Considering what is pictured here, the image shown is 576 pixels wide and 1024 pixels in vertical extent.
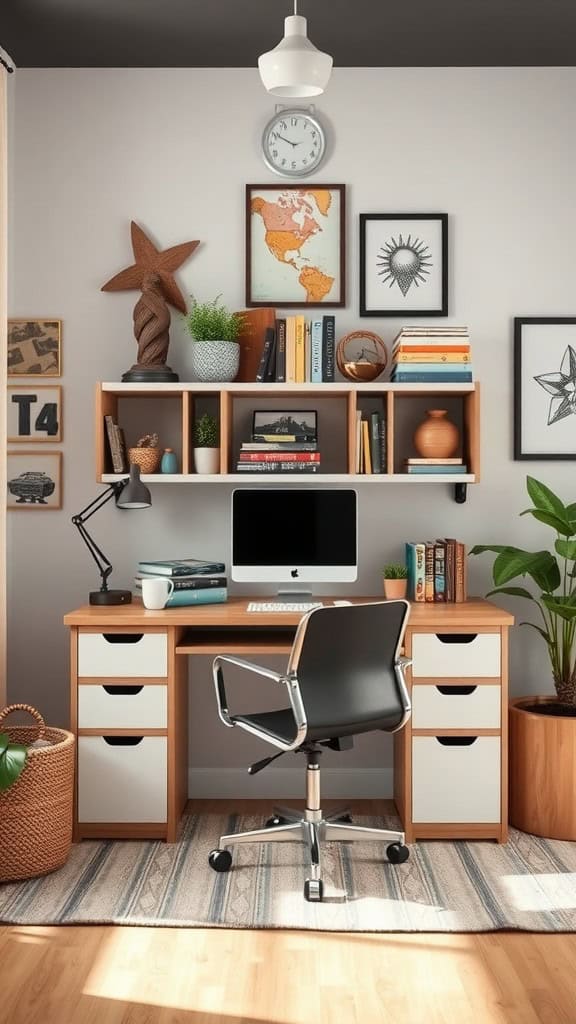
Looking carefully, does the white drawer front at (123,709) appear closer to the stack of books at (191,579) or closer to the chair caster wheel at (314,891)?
the stack of books at (191,579)

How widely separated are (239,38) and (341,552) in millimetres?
1926

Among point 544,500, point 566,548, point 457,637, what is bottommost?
point 457,637

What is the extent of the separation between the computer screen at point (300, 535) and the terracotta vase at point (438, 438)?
0.32 m

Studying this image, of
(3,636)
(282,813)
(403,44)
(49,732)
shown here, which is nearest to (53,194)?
(403,44)

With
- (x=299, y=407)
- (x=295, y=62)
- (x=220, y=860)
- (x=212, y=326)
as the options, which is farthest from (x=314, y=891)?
(x=295, y=62)

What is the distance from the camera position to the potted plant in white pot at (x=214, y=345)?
12.1 feet

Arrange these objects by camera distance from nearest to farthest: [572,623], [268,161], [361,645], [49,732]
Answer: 1. [361,645]
2. [49,732]
3. [572,623]
4. [268,161]

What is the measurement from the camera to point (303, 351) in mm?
3699

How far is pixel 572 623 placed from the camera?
3.60 meters

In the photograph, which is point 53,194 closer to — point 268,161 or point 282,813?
point 268,161

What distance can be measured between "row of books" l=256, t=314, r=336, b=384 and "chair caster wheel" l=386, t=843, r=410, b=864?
1.65 m

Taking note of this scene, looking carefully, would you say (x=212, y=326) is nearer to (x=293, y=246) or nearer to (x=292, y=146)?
(x=293, y=246)

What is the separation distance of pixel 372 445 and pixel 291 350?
46 centimetres

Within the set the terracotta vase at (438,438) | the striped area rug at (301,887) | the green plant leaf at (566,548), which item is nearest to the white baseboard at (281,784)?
the striped area rug at (301,887)
